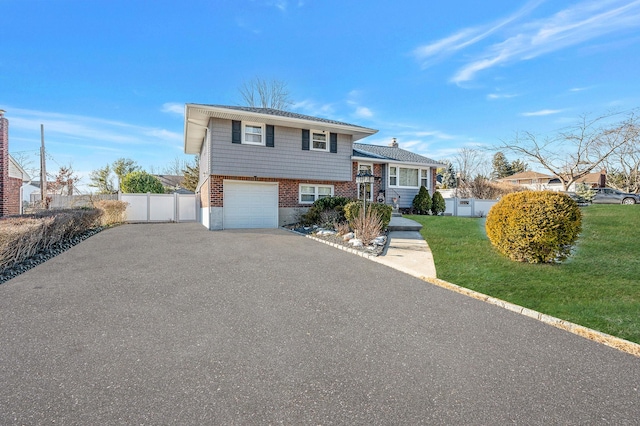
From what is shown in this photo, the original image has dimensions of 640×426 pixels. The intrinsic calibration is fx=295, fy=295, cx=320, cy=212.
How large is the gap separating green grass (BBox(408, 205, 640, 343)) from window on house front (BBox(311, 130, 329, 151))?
7841 millimetres

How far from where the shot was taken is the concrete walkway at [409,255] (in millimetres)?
6344

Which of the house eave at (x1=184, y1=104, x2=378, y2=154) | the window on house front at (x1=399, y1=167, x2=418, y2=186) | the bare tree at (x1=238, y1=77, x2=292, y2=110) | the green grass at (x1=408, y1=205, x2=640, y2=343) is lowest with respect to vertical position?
the green grass at (x1=408, y1=205, x2=640, y2=343)

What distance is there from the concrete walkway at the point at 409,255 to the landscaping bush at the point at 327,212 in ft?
7.44

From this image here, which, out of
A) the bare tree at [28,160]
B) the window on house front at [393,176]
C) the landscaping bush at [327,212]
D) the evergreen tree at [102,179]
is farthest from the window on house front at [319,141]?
the bare tree at [28,160]

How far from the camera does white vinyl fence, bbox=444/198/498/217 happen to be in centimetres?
1961

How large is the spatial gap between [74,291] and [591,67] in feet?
60.7

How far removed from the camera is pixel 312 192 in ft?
49.5

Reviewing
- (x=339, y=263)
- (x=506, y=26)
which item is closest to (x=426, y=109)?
(x=506, y=26)

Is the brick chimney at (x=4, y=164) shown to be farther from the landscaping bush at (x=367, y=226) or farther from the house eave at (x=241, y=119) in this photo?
the landscaping bush at (x=367, y=226)

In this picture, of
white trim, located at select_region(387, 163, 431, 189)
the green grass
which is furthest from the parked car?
the green grass

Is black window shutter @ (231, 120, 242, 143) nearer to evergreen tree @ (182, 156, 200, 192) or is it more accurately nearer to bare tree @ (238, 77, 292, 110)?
bare tree @ (238, 77, 292, 110)

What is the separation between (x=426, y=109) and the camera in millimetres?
17797

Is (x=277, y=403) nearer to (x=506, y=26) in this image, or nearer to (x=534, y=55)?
(x=506, y=26)

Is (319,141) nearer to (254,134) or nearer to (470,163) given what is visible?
(254,134)
